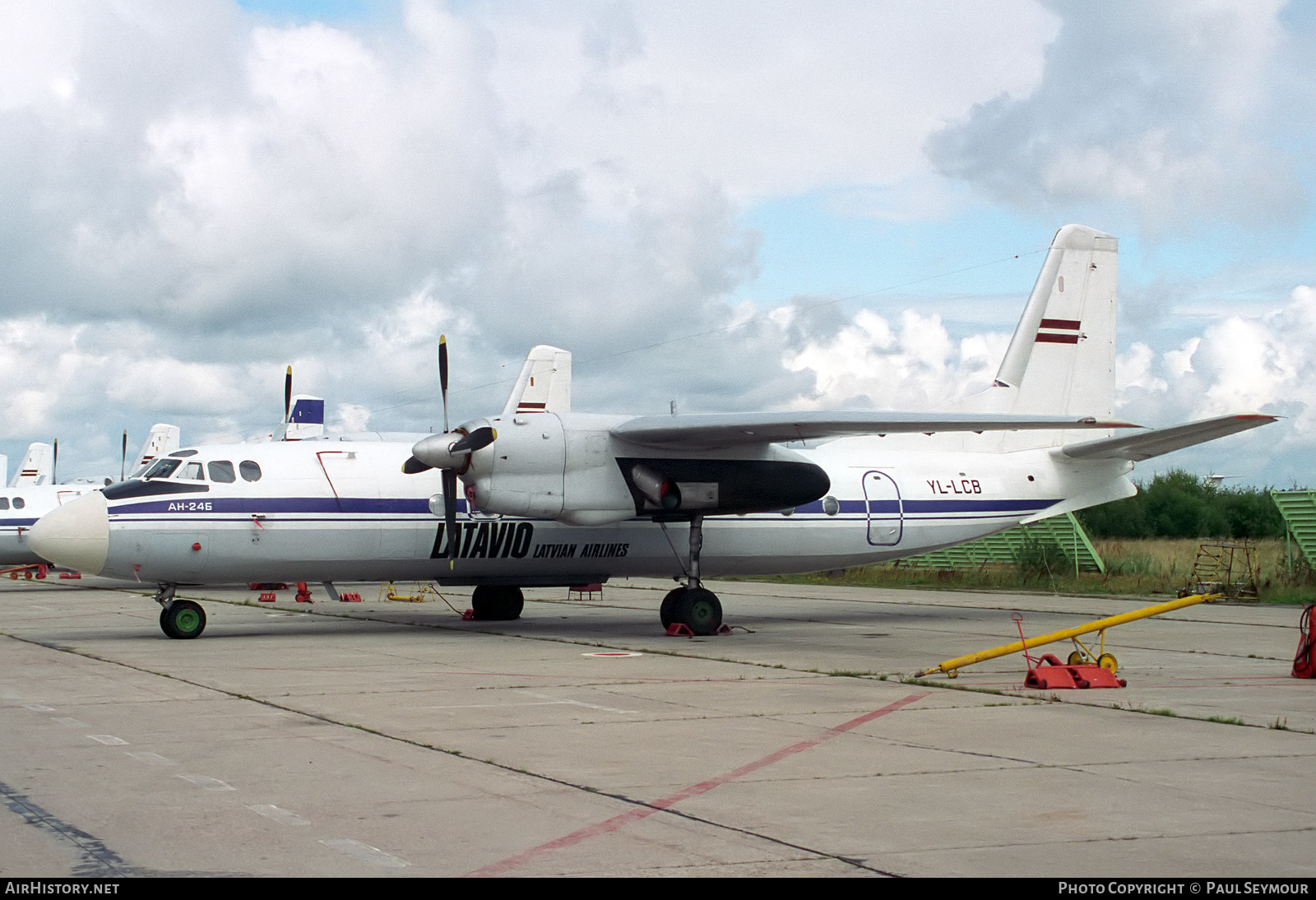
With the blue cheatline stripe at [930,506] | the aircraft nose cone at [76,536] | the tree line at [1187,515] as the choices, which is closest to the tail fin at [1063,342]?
the blue cheatline stripe at [930,506]

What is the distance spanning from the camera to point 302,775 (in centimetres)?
874

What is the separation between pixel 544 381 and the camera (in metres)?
37.4

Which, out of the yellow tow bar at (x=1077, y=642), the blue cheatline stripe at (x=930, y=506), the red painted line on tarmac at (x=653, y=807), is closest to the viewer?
the red painted line on tarmac at (x=653, y=807)

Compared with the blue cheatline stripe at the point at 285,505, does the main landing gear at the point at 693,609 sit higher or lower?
lower

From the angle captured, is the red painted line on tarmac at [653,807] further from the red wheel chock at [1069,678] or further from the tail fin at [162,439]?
the tail fin at [162,439]

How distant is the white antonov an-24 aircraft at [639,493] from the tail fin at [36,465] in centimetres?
4380

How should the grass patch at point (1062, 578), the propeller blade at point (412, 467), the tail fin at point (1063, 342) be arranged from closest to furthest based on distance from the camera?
the propeller blade at point (412, 467) → the tail fin at point (1063, 342) → the grass patch at point (1062, 578)

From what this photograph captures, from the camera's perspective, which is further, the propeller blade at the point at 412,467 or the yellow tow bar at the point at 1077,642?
the propeller blade at the point at 412,467

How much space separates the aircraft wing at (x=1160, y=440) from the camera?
781 inches

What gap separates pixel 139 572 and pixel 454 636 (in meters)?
4.86

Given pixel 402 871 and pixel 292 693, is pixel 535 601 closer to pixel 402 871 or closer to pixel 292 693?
pixel 292 693

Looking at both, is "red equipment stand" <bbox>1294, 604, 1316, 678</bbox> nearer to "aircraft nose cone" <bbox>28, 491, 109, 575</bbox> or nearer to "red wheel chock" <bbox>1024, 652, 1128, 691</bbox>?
"red wheel chock" <bbox>1024, 652, 1128, 691</bbox>

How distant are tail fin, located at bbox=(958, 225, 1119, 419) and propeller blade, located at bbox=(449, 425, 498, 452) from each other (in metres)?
A: 10.6

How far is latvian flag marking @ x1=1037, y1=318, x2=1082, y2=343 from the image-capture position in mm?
25141
